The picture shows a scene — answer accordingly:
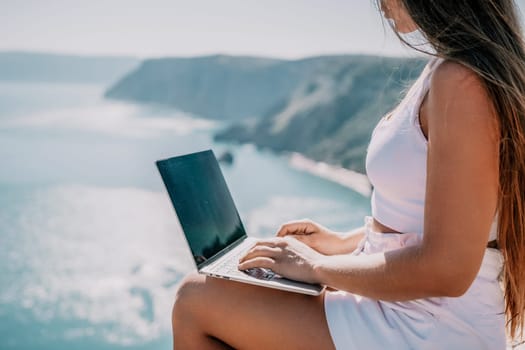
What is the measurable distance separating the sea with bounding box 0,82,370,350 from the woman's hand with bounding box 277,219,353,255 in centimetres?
139

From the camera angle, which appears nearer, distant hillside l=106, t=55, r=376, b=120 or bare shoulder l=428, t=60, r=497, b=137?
bare shoulder l=428, t=60, r=497, b=137

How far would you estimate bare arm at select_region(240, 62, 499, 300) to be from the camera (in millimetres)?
528

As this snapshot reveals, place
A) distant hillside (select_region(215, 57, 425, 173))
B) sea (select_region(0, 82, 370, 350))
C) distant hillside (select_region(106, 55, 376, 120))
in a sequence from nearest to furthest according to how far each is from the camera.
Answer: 1. sea (select_region(0, 82, 370, 350))
2. distant hillside (select_region(215, 57, 425, 173))
3. distant hillside (select_region(106, 55, 376, 120))

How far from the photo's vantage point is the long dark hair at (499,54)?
54 centimetres

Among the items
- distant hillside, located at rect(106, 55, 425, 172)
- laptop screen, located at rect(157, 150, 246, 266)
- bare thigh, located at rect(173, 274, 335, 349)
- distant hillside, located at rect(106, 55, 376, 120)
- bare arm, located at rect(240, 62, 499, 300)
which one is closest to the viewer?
bare arm, located at rect(240, 62, 499, 300)

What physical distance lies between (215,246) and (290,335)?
226mm

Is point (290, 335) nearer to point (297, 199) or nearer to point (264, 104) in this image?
point (297, 199)

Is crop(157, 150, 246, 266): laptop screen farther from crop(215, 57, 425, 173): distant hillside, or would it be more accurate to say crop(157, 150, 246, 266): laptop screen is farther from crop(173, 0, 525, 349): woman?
crop(215, 57, 425, 173): distant hillside

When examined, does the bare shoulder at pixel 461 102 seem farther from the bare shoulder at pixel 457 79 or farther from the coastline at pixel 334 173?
the coastline at pixel 334 173

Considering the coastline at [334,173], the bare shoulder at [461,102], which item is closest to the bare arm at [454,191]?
the bare shoulder at [461,102]

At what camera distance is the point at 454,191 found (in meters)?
0.53

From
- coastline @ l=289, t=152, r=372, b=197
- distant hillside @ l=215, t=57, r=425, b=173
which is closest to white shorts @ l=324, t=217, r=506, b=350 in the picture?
coastline @ l=289, t=152, r=372, b=197

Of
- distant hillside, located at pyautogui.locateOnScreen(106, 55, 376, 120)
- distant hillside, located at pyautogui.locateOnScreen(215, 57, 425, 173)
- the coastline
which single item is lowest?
the coastline

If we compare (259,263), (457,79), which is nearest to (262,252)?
(259,263)
